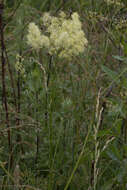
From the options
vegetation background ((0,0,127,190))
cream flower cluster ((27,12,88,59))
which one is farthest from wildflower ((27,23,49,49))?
vegetation background ((0,0,127,190))

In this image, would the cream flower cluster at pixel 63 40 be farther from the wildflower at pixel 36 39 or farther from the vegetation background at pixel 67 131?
the vegetation background at pixel 67 131

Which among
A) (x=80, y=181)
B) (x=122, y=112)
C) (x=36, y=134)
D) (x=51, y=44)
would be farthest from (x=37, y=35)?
(x=80, y=181)

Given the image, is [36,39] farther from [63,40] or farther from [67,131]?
[67,131]

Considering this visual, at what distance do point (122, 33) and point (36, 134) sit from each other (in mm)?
853

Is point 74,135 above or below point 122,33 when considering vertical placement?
below

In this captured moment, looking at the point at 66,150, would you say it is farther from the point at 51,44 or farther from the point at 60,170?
the point at 51,44

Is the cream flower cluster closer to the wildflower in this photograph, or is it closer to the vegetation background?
the wildflower

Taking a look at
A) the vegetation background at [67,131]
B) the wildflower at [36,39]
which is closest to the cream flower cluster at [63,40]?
the wildflower at [36,39]

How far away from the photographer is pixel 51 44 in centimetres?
143

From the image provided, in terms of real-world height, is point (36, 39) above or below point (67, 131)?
above

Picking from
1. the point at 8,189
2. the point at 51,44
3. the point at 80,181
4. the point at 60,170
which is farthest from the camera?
the point at 60,170

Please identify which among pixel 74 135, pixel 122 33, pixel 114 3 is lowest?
pixel 74 135

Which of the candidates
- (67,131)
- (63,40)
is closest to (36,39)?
(63,40)

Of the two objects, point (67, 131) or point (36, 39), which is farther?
point (67, 131)
